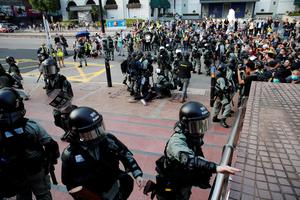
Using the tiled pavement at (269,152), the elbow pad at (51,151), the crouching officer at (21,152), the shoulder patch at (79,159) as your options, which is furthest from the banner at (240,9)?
the shoulder patch at (79,159)

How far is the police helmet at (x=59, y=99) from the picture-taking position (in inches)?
189

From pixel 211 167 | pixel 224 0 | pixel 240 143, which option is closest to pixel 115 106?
pixel 240 143

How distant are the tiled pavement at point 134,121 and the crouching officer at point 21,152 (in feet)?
2.98

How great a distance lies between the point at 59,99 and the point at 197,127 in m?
3.41

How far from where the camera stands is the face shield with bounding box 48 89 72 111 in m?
4.81

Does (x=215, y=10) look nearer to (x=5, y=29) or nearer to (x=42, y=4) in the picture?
(x=42, y=4)

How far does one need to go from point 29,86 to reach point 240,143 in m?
10.5

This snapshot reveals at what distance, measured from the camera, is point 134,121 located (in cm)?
699

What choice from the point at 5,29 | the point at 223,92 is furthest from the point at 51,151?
the point at 5,29

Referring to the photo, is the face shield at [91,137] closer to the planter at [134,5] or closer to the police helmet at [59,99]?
the police helmet at [59,99]

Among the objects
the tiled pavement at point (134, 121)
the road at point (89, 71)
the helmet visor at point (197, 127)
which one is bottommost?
the tiled pavement at point (134, 121)

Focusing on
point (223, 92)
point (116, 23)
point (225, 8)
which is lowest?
point (223, 92)

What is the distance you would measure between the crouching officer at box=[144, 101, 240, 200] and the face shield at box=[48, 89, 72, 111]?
2.96 meters

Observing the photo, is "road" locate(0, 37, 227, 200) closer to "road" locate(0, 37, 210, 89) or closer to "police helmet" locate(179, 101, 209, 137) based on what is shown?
"road" locate(0, 37, 210, 89)
